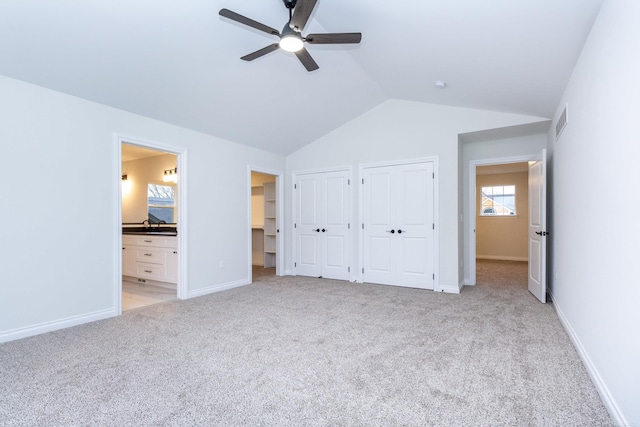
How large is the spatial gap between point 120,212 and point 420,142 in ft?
13.7

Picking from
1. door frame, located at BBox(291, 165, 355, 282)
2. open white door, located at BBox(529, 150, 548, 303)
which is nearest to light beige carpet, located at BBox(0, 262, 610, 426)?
open white door, located at BBox(529, 150, 548, 303)

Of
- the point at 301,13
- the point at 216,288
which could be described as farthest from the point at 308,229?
the point at 301,13

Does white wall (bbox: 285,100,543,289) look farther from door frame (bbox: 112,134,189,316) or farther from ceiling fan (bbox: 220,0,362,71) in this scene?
ceiling fan (bbox: 220,0,362,71)

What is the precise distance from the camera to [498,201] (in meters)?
8.49

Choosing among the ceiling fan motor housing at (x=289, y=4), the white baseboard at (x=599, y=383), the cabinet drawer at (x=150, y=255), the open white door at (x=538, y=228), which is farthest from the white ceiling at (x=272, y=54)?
the white baseboard at (x=599, y=383)

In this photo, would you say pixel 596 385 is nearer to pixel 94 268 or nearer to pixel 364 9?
pixel 364 9

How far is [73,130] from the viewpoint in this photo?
10.8 ft

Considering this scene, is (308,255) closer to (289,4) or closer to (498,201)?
(289,4)

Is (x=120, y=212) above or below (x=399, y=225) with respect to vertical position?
above

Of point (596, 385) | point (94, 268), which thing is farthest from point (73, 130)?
point (596, 385)

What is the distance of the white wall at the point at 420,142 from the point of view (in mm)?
4691

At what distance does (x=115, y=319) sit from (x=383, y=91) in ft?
14.9

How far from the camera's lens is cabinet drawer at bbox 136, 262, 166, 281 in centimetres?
498

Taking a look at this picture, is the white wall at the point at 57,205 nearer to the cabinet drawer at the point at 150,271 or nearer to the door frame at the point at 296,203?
the cabinet drawer at the point at 150,271
